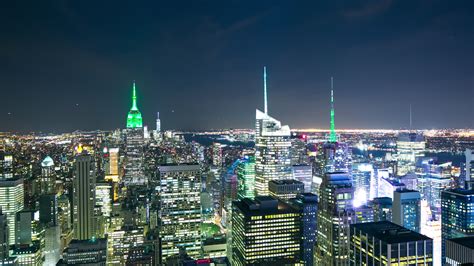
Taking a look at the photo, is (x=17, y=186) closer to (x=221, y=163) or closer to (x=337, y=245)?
(x=337, y=245)

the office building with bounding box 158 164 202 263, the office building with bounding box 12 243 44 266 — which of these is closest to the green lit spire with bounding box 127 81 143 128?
the office building with bounding box 158 164 202 263

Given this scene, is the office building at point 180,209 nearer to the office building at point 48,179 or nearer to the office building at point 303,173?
the office building at point 48,179

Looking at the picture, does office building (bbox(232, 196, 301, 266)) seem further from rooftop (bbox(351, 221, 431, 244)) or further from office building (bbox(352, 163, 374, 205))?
office building (bbox(352, 163, 374, 205))

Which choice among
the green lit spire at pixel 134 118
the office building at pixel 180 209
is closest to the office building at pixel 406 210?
the office building at pixel 180 209

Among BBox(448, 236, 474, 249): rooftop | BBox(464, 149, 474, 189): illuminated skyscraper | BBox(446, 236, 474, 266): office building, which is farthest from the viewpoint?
BBox(464, 149, 474, 189): illuminated skyscraper

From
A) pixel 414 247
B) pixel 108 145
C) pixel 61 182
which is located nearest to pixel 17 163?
pixel 61 182

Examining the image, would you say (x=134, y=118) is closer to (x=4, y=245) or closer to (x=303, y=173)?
(x=303, y=173)

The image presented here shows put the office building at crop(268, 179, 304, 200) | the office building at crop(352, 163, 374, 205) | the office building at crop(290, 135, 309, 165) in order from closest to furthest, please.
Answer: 1. the office building at crop(268, 179, 304, 200)
2. the office building at crop(352, 163, 374, 205)
3. the office building at crop(290, 135, 309, 165)
